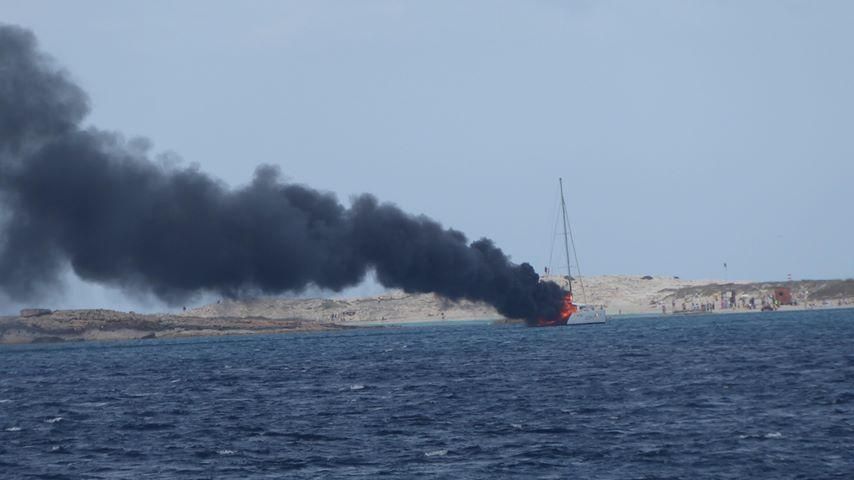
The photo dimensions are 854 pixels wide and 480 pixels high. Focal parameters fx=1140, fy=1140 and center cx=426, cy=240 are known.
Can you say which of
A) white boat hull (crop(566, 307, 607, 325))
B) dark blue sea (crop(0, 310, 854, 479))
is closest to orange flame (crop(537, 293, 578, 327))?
white boat hull (crop(566, 307, 607, 325))

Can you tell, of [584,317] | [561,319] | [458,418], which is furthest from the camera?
[584,317]

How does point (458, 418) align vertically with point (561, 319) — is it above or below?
below

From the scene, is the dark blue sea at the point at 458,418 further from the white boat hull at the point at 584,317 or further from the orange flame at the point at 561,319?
the white boat hull at the point at 584,317

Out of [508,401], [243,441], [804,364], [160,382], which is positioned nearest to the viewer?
[243,441]

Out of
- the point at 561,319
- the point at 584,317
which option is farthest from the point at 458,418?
the point at 584,317

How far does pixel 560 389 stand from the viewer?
2269 inches

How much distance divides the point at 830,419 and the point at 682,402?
25.5 feet

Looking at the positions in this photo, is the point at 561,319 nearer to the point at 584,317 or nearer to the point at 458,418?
the point at 584,317

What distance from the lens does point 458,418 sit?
47094 mm

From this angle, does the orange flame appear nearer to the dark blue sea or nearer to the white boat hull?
the white boat hull

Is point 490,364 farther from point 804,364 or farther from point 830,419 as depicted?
point 830,419

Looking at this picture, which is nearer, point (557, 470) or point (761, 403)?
point (557, 470)

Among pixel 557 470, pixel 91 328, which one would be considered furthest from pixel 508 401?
pixel 91 328

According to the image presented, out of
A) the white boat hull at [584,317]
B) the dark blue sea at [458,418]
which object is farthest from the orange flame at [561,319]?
the dark blue sea at [458,418]
